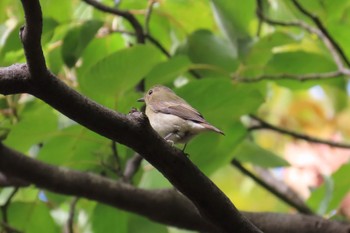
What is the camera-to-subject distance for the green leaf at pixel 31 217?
2.28 m

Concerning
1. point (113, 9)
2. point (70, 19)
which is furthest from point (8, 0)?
point (113, 9)

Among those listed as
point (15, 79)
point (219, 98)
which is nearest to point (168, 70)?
point (219, 98)

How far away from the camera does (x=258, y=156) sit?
232cm

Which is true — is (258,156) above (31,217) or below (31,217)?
above

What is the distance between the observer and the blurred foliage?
1981 mm

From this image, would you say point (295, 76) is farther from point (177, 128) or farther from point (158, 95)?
point (177, 128)

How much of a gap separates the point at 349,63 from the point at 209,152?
55 cm

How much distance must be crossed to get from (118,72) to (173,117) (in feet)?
0.73

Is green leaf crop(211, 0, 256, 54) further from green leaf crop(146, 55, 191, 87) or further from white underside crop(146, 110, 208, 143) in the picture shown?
white underside crop(146, 110, 208, 143)

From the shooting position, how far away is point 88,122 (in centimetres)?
122

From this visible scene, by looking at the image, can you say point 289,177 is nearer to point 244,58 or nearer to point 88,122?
point 244,58

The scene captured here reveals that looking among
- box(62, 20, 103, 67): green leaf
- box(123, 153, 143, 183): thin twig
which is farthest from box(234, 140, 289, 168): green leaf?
box(62, 20, 103, 67): green leaf

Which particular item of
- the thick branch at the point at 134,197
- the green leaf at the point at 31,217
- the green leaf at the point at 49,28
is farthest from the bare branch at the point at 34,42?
the green leaf at the point at 31,217

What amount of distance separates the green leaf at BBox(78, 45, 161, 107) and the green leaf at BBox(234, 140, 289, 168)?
52 centimetres
